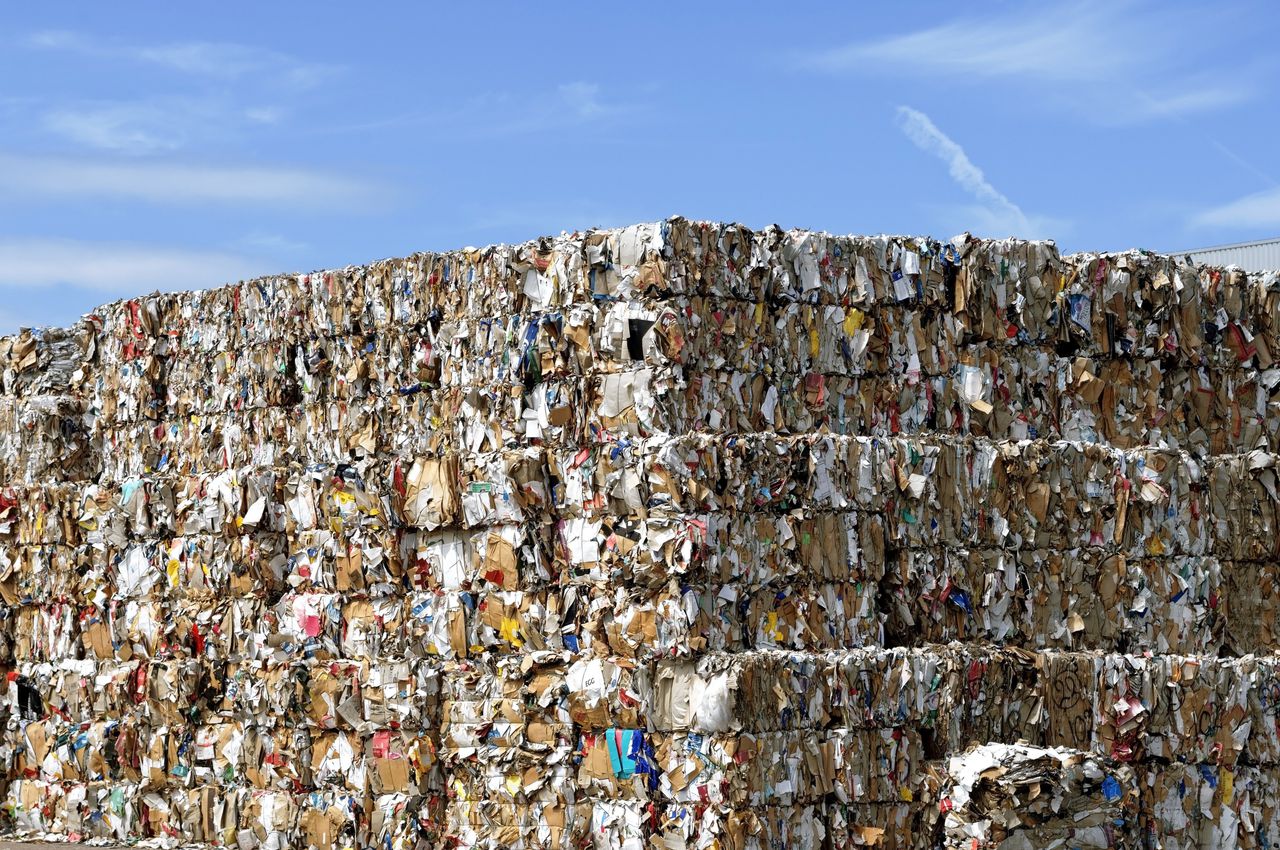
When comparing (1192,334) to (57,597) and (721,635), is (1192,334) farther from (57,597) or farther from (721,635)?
(57,597)

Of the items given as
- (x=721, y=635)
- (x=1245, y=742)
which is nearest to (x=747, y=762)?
(x=721, y=635)

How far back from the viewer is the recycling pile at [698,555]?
10.7 meters

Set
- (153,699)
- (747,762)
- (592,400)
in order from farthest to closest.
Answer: (153,699)
(592,400)
(747,762)

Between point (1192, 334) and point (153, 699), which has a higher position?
point (1192, 334)

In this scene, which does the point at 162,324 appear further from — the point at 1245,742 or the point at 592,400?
the point at 1245,742

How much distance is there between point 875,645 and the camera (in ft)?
36.3

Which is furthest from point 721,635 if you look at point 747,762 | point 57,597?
point 57,597

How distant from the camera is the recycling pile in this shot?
10703 mm

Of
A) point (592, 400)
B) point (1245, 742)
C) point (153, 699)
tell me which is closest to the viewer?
point (592, 400)

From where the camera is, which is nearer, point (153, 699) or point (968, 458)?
point (968, 458)

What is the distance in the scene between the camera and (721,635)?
1063cm

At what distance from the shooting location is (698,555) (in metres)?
10.5

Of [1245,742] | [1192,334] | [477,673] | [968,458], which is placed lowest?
[1245,742]

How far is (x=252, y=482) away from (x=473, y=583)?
6.83 ft
